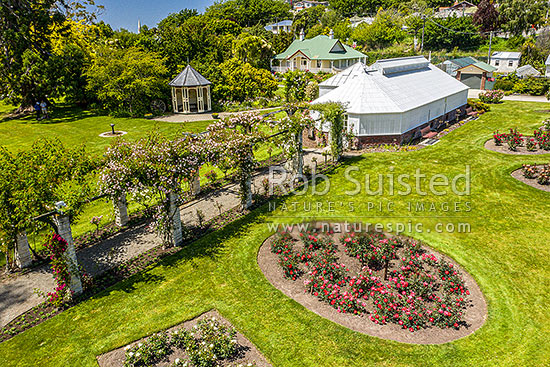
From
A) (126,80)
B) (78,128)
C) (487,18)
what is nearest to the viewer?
(78,128)

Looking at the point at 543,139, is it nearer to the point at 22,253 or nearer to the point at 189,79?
the point at 22,253

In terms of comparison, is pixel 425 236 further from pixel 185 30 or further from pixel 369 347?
pixel 185 30

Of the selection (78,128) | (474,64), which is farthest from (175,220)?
(474,64)

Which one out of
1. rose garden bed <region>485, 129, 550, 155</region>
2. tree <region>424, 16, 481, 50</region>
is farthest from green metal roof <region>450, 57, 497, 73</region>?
tree <region>424, 16, 481, 50</region>

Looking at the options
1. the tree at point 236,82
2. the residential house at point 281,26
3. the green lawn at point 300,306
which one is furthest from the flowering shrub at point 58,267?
the residential house at point 281,26

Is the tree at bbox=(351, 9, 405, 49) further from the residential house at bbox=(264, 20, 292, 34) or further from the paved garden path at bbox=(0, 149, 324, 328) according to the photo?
the paved garden path at bbox=(0, 149, 324, 328)

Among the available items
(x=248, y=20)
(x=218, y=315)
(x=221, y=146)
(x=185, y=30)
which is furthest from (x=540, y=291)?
(x=248, y=20)
